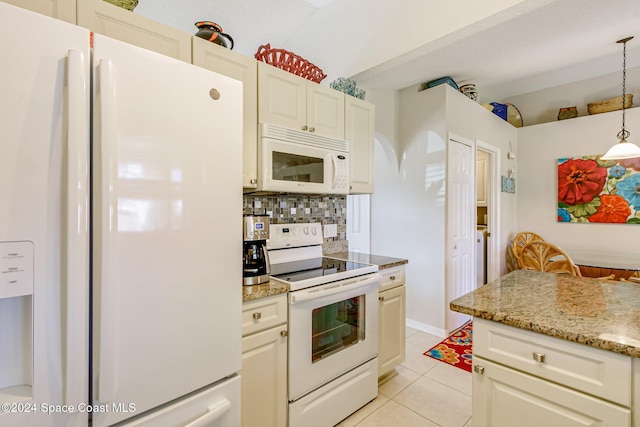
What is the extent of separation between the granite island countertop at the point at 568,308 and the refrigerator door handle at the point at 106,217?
1194 mm

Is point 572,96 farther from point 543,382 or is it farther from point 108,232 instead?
point 108,232

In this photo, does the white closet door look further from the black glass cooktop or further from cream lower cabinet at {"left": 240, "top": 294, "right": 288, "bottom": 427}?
cream lower cabinet at {"left": 240, "top": 294, "right": 288, "bottom": 427}

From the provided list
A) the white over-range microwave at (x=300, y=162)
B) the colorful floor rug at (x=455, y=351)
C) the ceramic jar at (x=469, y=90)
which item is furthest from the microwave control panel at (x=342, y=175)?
the ceramic jar at (x=469, y=90)

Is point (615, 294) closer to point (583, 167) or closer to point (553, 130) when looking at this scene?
point (583, 167)

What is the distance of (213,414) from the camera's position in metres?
1.03

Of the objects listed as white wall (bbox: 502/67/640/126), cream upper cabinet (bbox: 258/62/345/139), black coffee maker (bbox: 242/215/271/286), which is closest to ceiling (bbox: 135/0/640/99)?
white wall (bbox: 502/67/640/126)

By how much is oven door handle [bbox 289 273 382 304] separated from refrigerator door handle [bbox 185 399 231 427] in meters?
0.55

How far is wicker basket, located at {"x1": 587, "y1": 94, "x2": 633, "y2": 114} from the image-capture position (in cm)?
362

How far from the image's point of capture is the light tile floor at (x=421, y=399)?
6.00 feet

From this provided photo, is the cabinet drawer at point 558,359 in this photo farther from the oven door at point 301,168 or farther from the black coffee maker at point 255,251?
the oven door at point 301,168

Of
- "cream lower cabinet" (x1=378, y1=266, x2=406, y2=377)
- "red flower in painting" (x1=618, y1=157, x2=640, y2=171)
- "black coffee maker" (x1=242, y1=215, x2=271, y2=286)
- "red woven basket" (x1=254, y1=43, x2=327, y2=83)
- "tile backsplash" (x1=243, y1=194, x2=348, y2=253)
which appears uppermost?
"red woven basket" (x1=254, y1=43, x2=327, y2=83)

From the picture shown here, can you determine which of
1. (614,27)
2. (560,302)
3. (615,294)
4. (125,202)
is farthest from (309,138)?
(614,27)

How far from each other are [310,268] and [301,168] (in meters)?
0.66

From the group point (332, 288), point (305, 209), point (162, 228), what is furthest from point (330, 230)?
point (162, 228)
